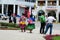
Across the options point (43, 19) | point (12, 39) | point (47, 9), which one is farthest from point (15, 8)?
point (12, 39)

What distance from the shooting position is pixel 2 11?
75938mm

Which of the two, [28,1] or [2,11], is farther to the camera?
[28,1]

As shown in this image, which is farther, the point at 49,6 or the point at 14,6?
the point at 49,6

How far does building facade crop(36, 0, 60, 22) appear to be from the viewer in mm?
76406

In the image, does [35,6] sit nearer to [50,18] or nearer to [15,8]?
[15,8]

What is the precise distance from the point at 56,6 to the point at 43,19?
54930mm

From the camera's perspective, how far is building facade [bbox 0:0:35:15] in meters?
76.3

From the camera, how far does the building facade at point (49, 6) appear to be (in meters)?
76.4

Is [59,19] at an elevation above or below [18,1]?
below

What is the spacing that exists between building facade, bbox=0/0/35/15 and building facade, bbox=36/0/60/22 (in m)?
2.90

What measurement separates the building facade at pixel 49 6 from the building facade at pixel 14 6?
114 inches

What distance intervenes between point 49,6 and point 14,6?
30.7ft

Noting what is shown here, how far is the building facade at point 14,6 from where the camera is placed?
250 feet

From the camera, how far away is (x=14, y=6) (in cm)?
7669
